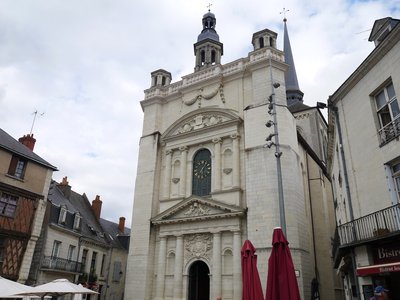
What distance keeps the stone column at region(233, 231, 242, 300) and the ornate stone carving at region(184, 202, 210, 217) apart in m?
2.03

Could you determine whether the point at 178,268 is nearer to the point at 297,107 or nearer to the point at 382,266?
the point at 382,266

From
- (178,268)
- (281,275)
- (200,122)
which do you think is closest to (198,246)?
(178,268)

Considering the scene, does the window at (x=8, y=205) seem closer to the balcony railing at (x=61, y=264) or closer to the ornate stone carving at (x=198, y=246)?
the balcony railing at (x=61, y=264)

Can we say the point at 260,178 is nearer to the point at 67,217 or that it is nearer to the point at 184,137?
the point at 184,137

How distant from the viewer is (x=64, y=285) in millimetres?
10672

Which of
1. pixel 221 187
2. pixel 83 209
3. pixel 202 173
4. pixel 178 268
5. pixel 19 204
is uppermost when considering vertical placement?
pixel 202 173

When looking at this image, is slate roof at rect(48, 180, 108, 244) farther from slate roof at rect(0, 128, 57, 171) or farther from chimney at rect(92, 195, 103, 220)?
slate roof at rect(0, 128, 57, 171)

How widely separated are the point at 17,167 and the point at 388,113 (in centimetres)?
1538

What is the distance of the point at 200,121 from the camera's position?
20203 mm

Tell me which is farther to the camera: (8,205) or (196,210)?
(196,210)

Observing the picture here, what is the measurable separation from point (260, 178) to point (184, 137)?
5.93 metres

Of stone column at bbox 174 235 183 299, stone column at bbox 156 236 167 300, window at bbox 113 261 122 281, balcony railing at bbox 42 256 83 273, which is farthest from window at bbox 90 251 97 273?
stone column at bbox 174 235 183 299

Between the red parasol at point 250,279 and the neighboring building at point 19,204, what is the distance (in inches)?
439

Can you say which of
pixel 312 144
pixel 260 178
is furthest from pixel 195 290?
pixel 312 144
